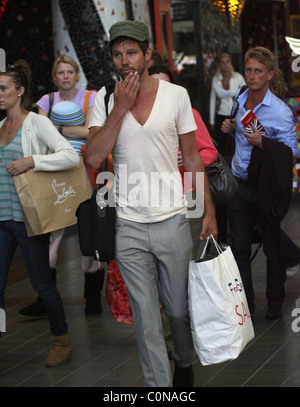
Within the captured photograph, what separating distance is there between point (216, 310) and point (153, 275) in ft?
1.45

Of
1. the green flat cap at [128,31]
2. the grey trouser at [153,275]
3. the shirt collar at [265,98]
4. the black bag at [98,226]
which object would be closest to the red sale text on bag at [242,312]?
the grey trouser at [153,275]

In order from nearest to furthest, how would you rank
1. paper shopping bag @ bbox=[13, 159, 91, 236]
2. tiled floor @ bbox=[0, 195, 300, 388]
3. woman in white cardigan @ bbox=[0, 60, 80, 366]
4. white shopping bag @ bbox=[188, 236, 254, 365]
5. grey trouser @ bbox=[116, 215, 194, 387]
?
white shopping bag @ bbox=[188, 236, 254, 365] < grey trouser @ bbox=[116, 215, 194, 387] < tiled floor @ bbox=[0, 195, 300, 388] < paper shopping bag @ bbox=[13, 159, 91, 236] < woman in white cardigan @ bbox=[0, 60, 80, 366]

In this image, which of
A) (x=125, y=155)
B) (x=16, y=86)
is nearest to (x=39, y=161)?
(x=16, y=86)

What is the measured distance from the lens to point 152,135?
15.1 ft

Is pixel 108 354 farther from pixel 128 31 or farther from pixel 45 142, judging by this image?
pixel 128 31

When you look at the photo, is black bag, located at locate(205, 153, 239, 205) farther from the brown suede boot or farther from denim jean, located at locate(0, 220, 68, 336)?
the brown suede boot

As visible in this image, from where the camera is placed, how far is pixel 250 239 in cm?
705

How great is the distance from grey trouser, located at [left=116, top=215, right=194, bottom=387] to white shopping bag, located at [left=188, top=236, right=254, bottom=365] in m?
0.15

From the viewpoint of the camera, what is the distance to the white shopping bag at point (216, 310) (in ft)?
14.9

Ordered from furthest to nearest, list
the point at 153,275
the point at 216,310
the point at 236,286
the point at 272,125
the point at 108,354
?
the point at 272,125
the point at 108,354
the point at 153,275
the point at 236,286
the point at 216,310

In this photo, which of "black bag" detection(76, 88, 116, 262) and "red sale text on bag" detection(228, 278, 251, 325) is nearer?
"red sale text on bag" detection(228, 278, 251, 325)

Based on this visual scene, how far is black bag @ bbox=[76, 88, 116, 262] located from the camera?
4742 mm

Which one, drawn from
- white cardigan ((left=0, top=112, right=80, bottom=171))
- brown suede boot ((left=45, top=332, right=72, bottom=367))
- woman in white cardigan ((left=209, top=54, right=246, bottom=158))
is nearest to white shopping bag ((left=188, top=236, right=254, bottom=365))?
white cardigan ((left=0, top=112, right=80, bottom=171))

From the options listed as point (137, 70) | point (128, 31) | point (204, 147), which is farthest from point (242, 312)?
point (128, 31)
